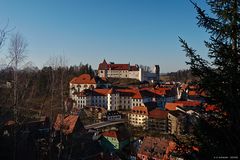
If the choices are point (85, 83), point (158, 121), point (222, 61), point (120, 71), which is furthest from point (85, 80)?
point (222, 61)

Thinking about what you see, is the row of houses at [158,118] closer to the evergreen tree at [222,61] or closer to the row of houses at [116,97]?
the row of houses at [116,97]

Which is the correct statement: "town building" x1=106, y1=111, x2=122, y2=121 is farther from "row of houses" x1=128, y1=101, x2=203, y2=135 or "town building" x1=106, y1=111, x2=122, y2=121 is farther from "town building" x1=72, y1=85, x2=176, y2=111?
"town building" x1=72, y1=85, x2=176, y2=111

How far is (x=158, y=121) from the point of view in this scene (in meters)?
38.0

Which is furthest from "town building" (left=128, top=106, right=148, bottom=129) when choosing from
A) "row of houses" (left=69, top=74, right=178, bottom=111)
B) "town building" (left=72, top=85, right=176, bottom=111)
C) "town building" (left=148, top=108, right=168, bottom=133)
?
"town building" (left=72, top=85, right=176, bottom=111)

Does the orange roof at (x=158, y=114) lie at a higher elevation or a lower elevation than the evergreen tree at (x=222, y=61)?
lower

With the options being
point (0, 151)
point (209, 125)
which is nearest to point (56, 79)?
point (0, 151)

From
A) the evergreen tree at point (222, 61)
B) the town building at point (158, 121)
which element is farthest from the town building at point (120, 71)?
the evergreen tree at point (222, 61)

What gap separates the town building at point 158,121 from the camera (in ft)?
123

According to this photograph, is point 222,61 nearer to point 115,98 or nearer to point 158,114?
point 158,114

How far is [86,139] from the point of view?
2220 cm

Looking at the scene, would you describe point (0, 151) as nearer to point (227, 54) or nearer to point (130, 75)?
point (227, 54)

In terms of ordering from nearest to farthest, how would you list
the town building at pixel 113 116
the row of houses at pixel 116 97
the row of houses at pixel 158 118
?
the row of houses at pixel 158 118 < the town building at pixel 113 116 < the row of houses at pixel 116 97

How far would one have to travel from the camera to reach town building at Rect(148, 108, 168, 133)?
3744 centimetres

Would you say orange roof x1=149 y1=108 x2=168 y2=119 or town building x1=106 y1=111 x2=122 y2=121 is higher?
orange roof x1=149 y1=108 x2=168 y2=119
